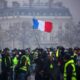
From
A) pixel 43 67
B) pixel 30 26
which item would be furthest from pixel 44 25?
pixel 30 26

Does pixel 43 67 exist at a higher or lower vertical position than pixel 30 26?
lower

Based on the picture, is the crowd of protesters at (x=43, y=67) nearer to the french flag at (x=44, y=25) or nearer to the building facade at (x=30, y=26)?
the french flag at (x=44, y=25)

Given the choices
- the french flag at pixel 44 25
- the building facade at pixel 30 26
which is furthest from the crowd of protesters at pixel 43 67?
the building facade at pixel 30 26

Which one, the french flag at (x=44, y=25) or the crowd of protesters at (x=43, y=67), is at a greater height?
the french flag at (x=44, y=25)

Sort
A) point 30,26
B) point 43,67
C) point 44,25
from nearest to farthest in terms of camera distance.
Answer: point 43,67, point 44,25, point 30,26

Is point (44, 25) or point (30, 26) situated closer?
point (44, 25)

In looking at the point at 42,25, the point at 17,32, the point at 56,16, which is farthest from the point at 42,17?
the point at 42,25

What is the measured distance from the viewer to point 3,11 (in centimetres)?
9219

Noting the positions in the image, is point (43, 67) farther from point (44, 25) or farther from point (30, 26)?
point (30, 26)

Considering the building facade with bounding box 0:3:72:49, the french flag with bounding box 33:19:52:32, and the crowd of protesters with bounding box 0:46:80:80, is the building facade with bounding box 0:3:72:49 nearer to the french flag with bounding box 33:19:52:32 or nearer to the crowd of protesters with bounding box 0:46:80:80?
the french flag with bounding box 33:19:52:32

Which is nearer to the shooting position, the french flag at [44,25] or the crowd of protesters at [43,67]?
the crowd of protesters at [43,67]

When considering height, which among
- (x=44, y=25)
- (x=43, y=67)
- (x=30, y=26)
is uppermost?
(x=30, y=26)

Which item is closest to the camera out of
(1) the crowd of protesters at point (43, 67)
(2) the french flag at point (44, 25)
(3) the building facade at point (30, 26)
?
A: (1) the crowd of protesters at point (43, 67)

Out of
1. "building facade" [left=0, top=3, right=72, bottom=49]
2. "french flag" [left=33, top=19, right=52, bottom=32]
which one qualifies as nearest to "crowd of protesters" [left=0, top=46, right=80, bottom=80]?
"french flag" [left=33, top=19, right=52, bottom=32]
